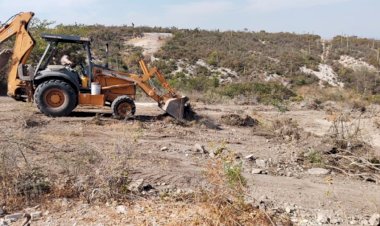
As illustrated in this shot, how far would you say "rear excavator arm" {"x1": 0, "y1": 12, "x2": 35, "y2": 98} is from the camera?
1180 centimetres

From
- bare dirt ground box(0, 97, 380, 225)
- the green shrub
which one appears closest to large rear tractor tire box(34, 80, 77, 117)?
bare dirt ground box(0, 97, 380, 225)

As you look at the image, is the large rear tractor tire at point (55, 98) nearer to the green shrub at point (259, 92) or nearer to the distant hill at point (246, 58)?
the green shrub at point (259, 92)

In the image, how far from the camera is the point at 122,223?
554 cm

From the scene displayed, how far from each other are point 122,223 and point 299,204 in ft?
8.28

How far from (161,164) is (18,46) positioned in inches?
226

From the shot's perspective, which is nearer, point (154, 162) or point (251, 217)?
point (251, 217)

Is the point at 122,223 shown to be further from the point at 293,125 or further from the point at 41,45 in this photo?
the point at 41,45

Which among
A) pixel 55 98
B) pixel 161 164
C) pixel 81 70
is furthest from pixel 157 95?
pixel 161 164

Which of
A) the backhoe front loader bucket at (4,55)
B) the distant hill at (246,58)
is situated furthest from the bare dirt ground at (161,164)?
the distant hill at (246,58)

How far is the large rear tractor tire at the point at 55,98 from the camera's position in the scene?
1148 centimetres

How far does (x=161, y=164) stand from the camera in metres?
8.22

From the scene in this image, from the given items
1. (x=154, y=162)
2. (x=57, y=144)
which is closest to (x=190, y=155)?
(x=154, y=162)

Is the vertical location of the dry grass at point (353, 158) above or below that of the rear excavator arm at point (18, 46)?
below

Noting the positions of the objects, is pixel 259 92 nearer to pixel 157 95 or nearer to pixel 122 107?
pixel 157 95
